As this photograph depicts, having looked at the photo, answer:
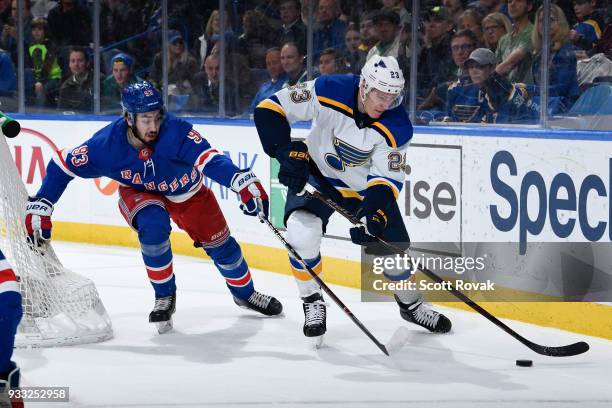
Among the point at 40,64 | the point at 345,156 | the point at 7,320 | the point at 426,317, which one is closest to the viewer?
the point at 7,320

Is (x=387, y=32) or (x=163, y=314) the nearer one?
(x=163, y=314)

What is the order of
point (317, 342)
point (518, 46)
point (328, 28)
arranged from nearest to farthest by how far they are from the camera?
point (317, 342)
point (518, 46)
point (328, 28)

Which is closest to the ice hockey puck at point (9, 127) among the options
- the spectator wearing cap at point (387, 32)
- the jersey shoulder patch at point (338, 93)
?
the jersey shoulder patch at point (338, 93)

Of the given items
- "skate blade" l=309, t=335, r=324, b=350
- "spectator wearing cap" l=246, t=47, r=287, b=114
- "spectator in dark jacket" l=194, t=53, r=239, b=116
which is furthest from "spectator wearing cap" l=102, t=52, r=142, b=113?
"skate blade" l=309, t=335, r=324, b=350

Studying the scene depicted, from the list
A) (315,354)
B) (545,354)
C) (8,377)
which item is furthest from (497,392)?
(8,377)

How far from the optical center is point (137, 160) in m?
4.87

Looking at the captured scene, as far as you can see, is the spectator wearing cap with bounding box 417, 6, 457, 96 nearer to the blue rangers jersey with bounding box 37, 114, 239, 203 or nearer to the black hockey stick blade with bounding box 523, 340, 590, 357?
the blue rangers jersey with bounding box 37, 114, 239, 203

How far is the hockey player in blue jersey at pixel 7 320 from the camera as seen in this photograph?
2.94 metres

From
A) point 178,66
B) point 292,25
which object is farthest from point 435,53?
point 178,66

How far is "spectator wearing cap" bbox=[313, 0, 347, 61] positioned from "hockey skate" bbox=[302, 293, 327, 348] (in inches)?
86.2

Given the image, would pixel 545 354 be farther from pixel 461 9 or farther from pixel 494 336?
pixel 461 9

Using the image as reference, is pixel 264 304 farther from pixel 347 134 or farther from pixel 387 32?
pixel 387 32

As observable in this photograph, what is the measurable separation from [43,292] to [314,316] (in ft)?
3.48

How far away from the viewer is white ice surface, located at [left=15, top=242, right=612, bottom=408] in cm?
387
